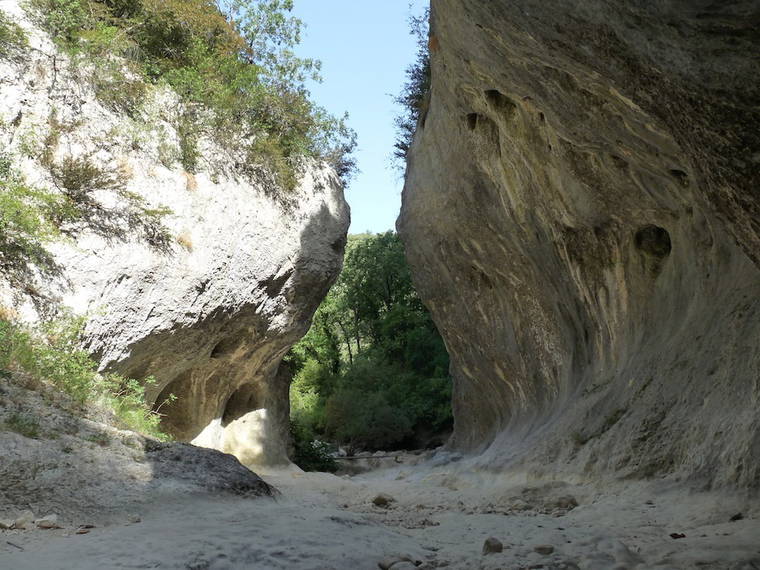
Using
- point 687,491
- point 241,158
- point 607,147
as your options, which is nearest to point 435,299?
point 241,158

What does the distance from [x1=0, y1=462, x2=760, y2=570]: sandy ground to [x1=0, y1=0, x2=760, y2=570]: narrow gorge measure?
0.12ft

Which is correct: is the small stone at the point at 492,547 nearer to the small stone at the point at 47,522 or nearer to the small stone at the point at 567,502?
the small stone at the point at 567,502

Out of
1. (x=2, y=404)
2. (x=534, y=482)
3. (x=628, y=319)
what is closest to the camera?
(x=2, y=404)

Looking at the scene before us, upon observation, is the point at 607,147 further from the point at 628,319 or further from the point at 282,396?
the point at 282,396

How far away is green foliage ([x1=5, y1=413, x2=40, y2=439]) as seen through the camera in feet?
18.7

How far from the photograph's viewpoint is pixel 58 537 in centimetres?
407

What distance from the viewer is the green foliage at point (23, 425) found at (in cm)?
571

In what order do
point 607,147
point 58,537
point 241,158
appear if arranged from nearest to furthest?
point 58,537
point 607,147
point 241,158

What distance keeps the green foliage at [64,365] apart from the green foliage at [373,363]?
10594 mm

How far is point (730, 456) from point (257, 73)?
1166 centimetres

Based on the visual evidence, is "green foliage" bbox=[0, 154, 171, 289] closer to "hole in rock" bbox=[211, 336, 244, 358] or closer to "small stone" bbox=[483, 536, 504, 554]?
"hole in rock" bbox=[211, 336, 244, 358]

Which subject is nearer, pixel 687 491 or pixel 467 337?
pixel 687 491

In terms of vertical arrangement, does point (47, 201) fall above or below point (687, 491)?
above

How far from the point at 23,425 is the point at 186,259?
5579 mm
